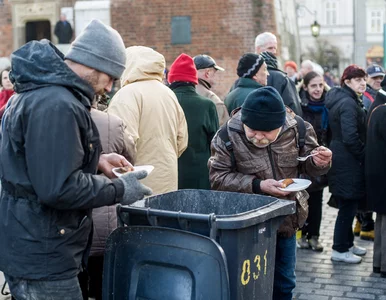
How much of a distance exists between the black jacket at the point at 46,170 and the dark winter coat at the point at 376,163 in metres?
3.74

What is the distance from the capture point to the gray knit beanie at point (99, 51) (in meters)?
3.28

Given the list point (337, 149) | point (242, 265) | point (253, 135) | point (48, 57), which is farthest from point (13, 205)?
point (337, 149)

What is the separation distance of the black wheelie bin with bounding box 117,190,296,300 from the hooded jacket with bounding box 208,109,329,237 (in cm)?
46

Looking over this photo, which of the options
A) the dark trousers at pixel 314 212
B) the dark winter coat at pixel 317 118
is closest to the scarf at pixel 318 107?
the dark winter coat at pixel 317 118

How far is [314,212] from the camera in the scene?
7.44 meters

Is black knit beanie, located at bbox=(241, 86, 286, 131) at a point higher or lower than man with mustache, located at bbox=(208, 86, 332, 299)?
higher

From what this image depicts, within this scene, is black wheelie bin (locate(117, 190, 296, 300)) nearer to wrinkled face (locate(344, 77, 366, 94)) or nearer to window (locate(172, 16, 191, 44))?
wrinkled face (locate(344, 77, 366, 94))

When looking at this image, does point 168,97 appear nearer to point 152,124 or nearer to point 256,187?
point 152,124

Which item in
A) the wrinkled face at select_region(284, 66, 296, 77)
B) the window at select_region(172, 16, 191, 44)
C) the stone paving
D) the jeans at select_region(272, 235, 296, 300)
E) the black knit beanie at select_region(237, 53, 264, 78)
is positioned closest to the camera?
the jeans at select_region(272, 235, 296, 300)

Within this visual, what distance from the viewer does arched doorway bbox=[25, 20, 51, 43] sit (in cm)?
1847

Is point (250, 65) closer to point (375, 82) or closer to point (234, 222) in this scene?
point (375, 82)

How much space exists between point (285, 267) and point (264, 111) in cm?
111

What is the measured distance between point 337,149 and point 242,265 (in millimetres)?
3746

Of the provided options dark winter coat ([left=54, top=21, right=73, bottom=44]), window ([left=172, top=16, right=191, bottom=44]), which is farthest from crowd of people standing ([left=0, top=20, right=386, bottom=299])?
dark winter coat ([left=54, top=21, right=73, bottom=44])
